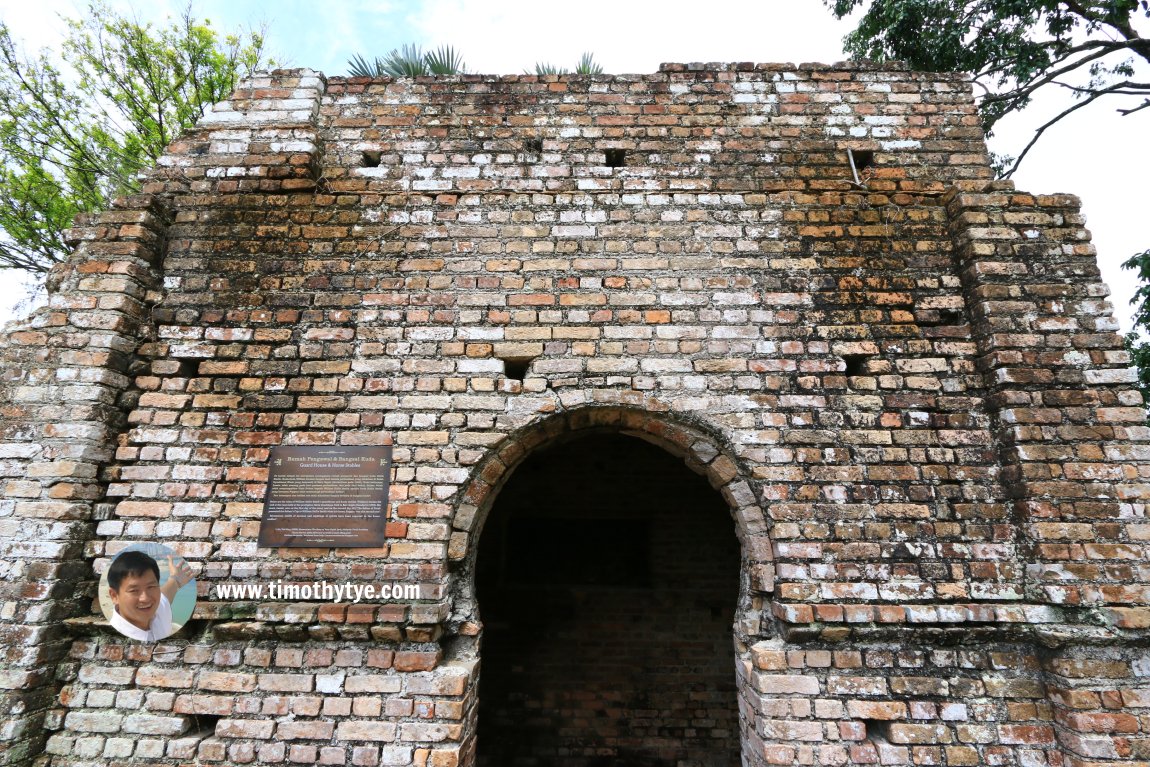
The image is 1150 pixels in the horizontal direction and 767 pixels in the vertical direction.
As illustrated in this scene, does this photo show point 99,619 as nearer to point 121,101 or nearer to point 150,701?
point 150,701

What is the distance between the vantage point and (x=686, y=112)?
3.36 meters

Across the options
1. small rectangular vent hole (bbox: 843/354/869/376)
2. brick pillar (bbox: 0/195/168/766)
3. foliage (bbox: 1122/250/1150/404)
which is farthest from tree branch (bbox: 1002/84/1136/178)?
brick pillar (bbox: 0/195/168/766)

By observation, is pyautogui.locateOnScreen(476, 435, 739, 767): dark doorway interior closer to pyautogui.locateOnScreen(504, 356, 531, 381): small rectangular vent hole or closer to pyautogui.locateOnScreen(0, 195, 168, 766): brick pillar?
pyautogui.locateOnScreen(504, 356, 531, 381): small rectangular vent hole

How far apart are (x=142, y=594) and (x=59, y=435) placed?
0.92 meters

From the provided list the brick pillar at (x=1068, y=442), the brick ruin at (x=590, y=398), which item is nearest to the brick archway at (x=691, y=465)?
the brick ruin at (x=590, y=398)

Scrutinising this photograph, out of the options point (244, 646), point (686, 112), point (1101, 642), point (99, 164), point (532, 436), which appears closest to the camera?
point (1101, 642)

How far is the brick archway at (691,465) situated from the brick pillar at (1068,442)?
48.5 inches

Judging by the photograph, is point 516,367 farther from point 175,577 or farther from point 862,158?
point 862,158

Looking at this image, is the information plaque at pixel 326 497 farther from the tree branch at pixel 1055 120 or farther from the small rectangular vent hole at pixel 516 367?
the tree branch at pixel 1055 120

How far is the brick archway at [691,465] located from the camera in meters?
2.60

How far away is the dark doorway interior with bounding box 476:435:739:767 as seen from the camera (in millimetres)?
4887

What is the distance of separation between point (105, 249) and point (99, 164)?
22.4ft

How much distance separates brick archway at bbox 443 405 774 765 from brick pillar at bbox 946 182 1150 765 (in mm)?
1231

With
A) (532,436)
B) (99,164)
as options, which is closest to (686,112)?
(532,436)
